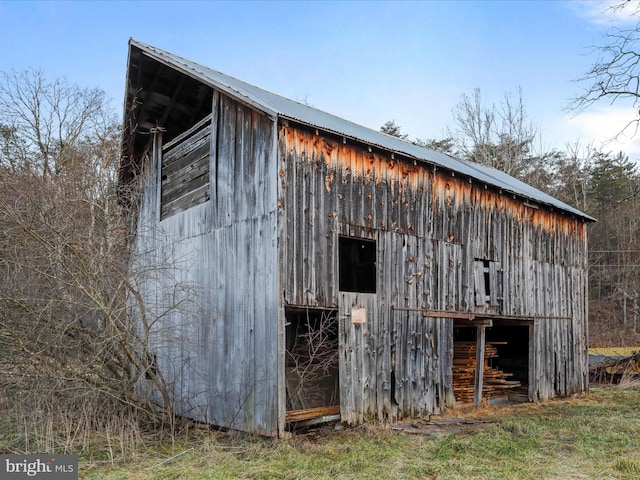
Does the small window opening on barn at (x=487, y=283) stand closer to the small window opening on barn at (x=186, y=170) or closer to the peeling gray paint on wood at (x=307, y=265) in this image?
the peeling gray paint on wood at (x=307, y=265)

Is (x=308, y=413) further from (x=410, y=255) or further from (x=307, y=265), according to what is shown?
(x=410, y=255)

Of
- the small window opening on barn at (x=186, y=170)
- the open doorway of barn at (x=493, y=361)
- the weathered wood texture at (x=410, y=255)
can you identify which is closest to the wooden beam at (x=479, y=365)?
the open doorway of barn at (x=493, y=361)

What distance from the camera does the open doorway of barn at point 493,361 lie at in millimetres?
14180

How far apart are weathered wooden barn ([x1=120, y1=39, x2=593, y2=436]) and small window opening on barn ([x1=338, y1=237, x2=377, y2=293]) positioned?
198mm

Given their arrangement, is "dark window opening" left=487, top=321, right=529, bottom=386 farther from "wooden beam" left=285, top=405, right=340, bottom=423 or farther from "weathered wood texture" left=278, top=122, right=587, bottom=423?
"wooden beam" left=285, top=405, right=340, bottom=423

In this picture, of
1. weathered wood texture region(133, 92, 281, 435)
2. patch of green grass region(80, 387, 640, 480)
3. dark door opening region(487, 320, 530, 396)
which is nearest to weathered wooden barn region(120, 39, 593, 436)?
weathered wood texture region(133, 92, 281, 435)

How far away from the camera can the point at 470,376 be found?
14.5 meters

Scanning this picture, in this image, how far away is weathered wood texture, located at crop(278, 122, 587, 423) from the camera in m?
9.87

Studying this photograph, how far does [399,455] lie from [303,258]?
3.47 metres

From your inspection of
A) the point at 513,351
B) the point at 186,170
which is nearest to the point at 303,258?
the point at 186,170

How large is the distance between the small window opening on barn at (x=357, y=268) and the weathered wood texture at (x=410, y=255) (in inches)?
125

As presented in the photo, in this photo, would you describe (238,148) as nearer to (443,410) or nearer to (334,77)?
(443,410)

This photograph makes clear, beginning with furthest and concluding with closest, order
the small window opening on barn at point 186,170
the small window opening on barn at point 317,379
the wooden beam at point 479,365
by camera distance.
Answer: the wooden beam at point 479,365 < the small window opening on barn at point 186,170 < the small window opening on barn at point 317,379

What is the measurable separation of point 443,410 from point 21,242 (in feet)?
28.5
